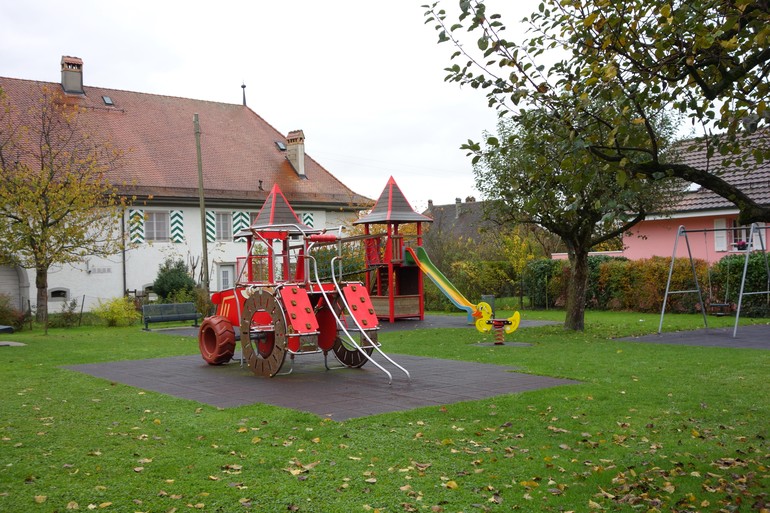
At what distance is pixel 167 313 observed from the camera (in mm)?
23625

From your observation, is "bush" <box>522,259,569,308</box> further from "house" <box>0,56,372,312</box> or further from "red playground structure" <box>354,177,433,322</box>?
"house" <box>0,56,372,312</box>

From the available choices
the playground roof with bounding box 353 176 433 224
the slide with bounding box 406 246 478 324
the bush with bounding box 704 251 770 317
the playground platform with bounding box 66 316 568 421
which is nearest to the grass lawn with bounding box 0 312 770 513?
the playground platform with bounding box 66 316 568 421

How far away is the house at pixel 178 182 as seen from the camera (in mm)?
30703

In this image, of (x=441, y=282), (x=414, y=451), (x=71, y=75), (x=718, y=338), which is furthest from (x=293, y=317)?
(x=71, y=75)

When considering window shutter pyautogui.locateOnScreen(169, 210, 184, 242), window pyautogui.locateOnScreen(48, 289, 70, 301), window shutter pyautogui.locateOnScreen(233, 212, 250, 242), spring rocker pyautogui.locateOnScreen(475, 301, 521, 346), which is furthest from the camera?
window shutter pyautogui.locateOnScreen(233, 212, 250, 242)

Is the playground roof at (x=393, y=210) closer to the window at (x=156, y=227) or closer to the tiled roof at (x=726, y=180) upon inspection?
the tiled roof at (x=726, y=180)

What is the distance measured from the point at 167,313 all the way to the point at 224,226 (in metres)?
11.2

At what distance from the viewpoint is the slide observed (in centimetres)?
2294

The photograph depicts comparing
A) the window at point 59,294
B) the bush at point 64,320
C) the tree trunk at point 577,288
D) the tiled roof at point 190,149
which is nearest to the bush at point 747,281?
the tree trunk at point 577,288

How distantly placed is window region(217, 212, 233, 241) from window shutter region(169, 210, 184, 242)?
188cm

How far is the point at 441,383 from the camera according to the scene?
10.9 metres

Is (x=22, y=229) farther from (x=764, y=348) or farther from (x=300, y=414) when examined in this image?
(x=764, y=348)

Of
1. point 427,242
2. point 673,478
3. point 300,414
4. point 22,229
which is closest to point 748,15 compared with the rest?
point 673,478

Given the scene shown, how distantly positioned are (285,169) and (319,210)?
2.79m
